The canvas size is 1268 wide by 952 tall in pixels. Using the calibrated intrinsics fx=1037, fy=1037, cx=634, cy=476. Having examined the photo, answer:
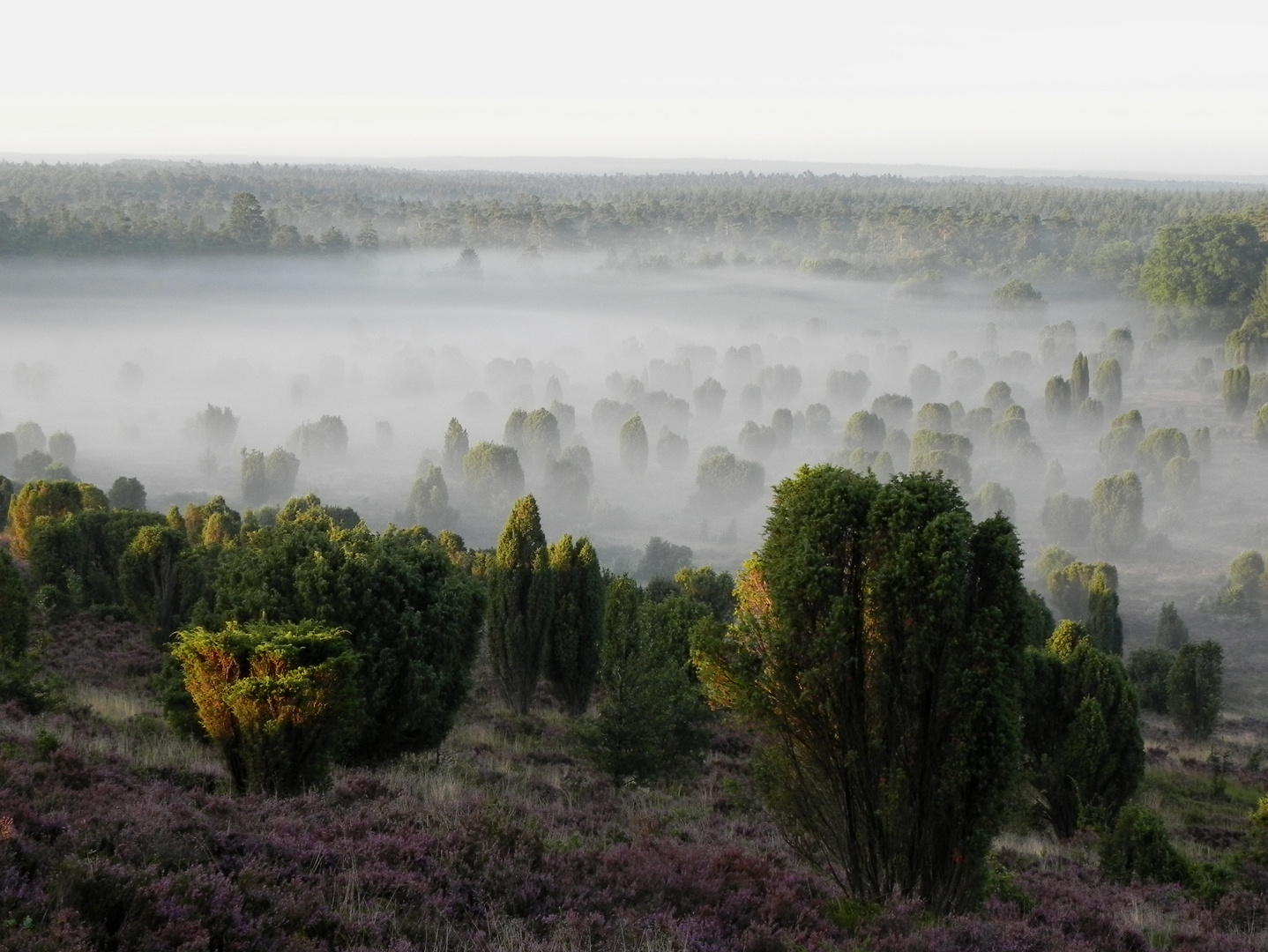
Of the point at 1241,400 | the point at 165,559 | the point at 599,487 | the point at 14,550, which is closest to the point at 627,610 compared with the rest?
the point at 165,559

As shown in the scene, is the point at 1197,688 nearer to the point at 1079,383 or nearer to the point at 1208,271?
the point at 1079,383

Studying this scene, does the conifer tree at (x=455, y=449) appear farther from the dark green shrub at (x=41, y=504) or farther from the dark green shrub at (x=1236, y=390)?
the dark green shrub at (x=1236, y=390)

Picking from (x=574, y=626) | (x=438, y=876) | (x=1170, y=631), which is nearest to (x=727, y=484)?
(x=1170, y=631)

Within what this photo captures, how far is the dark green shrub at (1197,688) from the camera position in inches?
1639

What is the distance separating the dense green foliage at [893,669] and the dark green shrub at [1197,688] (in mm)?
34104

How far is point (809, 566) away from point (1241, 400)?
155m

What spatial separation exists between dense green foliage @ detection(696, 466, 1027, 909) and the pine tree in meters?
21.7

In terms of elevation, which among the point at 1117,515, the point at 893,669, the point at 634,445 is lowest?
the point at 634,445

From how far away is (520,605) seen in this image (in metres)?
34.2

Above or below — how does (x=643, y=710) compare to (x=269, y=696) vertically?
below

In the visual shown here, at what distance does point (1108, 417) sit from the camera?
155000 mm

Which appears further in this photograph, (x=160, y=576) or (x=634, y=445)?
(x=634, y=445)

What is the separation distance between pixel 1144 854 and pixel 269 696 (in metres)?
15.3

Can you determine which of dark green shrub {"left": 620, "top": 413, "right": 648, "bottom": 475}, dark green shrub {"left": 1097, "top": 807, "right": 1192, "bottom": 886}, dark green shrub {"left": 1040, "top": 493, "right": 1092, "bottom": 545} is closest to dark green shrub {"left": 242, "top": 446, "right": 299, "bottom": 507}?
dark green shrub {"left": 620, "top": 413, "right": 648, "bottom": 475}
